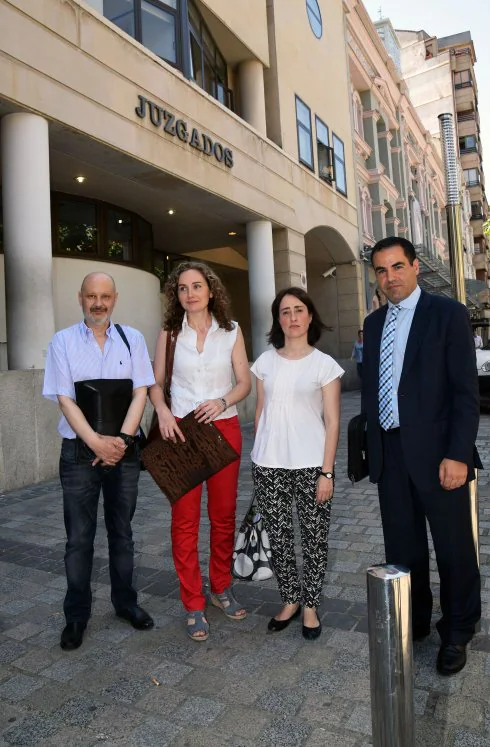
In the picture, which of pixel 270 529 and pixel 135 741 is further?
pixel 270 529

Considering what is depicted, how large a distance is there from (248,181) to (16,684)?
39.0 feet

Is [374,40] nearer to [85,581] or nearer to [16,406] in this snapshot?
[16,406]

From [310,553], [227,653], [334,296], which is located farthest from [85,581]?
[334,296]

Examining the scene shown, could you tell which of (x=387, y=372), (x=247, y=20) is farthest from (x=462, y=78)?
(x=387, y=372)

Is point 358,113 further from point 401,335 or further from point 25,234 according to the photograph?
point 401,335

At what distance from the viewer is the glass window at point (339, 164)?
730 inches

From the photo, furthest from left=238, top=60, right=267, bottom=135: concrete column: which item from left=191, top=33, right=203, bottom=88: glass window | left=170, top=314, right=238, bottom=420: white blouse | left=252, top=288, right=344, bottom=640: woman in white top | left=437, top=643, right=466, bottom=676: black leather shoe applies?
left=437, top=643, right=466, bottom=676: black leather shoe

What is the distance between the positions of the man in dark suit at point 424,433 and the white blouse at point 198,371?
80cm

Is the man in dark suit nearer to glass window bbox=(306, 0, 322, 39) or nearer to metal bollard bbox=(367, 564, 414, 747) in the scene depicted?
metal bollard bbox=(367, 564, 414, 747)

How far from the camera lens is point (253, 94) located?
45.3ft

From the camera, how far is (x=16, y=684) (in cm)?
267

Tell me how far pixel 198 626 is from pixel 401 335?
6.28 ft

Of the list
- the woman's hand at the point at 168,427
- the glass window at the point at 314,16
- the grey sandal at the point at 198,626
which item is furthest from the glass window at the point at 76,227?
the glass window at the point at 314,16

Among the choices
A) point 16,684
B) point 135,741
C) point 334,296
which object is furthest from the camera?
point 334,296
